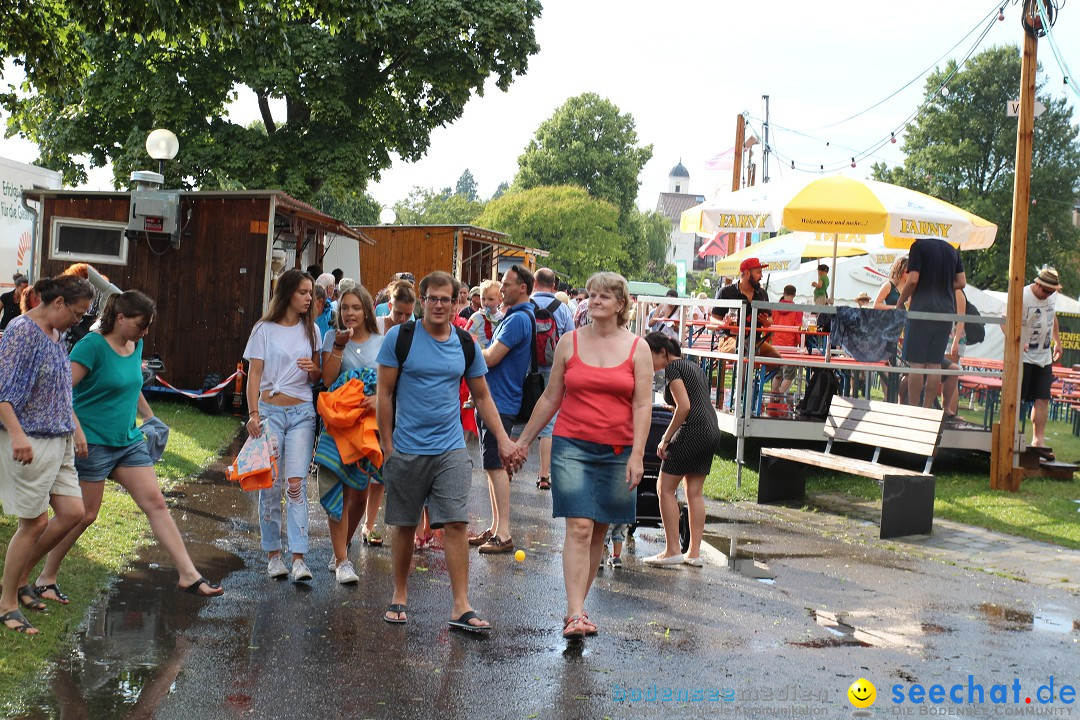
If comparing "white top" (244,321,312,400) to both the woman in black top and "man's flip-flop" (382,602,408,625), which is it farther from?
the woman in black top

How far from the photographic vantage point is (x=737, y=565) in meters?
8.16

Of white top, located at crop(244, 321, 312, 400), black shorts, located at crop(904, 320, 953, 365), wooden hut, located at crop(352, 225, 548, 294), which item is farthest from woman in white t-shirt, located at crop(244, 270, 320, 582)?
wooden hut, located at crop(352, 225, 548, 294)

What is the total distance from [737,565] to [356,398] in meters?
3.10

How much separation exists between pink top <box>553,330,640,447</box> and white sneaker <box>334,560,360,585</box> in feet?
5.92

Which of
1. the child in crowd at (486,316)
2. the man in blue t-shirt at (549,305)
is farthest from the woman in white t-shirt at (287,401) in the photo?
the child in crowd at (486,316)

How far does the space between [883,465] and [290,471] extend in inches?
236

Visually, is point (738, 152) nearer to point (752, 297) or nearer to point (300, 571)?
point (752, 297)

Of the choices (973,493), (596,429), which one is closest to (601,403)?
(596,429)

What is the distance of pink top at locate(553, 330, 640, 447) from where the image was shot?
6008 millimetres

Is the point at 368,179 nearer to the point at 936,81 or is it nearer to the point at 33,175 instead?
the point at 33,175

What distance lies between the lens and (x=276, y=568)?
7.04 metres

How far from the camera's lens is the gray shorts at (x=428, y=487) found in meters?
6.09

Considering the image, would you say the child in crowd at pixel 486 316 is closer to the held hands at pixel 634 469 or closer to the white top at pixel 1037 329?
the white top at pixel 1037 329

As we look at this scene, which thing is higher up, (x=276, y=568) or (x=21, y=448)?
(x=21, y=448)
